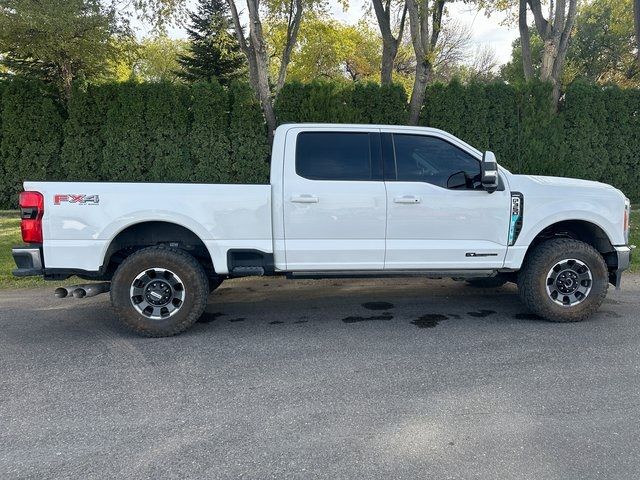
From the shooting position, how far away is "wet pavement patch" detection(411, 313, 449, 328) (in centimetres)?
513

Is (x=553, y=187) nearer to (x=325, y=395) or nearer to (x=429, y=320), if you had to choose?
(x=429, y=320)

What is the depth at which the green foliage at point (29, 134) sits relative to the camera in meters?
11.5

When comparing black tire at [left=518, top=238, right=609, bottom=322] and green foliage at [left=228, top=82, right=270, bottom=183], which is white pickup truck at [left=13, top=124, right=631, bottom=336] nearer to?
black tire at [left=518, top=238, right=609, bottom=322]

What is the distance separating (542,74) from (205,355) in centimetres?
1151

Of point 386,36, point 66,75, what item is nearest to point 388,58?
point 386,36

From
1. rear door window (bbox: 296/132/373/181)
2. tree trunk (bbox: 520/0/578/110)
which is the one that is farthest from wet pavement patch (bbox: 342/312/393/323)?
tree trunk (bbox: 520/0/578/110)

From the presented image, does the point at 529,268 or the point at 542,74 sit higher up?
the point at 542,74

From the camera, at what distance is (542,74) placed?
12.3 meters

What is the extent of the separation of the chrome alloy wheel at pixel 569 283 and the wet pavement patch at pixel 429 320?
3.79 ft

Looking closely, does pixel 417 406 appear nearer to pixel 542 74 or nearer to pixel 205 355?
pixel 205 355

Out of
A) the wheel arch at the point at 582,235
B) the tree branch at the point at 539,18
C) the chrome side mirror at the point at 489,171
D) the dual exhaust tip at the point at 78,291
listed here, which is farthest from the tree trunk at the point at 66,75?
the wheel arch at the point at 582,235

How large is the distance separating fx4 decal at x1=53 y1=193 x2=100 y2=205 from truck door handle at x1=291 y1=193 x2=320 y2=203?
1845 mm

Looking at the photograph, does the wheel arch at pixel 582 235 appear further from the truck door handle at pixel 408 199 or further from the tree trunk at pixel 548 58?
the tree trunk at pixel 548 58

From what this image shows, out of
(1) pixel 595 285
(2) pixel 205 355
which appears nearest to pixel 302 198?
(2) pixel 205 355
